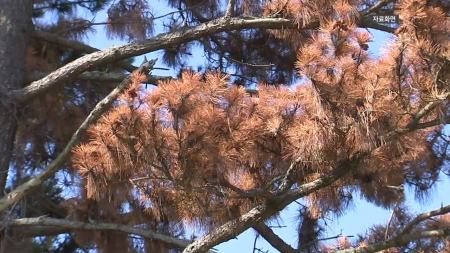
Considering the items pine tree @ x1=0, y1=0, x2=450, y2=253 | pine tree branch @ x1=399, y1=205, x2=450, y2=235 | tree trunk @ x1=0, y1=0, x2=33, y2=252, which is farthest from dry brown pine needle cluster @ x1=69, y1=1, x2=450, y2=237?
tree trunk @ x1=0, y1=0, x2=33, y2=252

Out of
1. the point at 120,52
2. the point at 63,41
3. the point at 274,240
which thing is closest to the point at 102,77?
the point at 120,52

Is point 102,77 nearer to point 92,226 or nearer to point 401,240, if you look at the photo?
point 92,226

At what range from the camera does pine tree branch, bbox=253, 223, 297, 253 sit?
666 centimetres

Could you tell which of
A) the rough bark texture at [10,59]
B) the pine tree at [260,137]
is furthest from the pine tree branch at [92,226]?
the rough bark texture at [10,59]

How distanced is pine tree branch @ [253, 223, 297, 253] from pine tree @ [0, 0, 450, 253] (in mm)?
17

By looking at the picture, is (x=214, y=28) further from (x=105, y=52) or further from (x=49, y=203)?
(x=49, y=203)

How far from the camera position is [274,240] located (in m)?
6.78

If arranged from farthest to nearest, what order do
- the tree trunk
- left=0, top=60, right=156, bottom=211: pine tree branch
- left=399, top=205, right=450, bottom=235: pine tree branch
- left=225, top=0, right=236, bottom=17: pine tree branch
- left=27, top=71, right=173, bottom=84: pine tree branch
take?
left=27, top=71, right=173, bottom=84: pine tree branch, the tree trunk, left=225, top=0, right=236, bottom=17: pine tree branch, left=0, top=60, right=156, bottom=211: pine tree branch, left=399, top=205, right=450, bottom=235: pine tree branch

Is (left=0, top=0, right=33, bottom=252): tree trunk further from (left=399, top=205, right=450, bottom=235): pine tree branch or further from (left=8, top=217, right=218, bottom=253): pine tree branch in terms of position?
(left=399, top=205, right=450, bottom=235): pine tree branch

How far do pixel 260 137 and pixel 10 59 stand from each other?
307cm

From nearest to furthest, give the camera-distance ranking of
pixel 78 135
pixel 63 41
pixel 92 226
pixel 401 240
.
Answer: pixel 401 240 < pixel 78 135 < pixel 92 226 < pixel 63 41

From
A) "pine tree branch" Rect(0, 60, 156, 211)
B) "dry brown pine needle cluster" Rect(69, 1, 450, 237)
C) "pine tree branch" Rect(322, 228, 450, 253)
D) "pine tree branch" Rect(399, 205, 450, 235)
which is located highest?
"pine tree branch" Rect(0, 60, 156, 211)

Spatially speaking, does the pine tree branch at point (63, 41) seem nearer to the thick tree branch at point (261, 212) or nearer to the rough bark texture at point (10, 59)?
the rough bark texture at point (10, 59)

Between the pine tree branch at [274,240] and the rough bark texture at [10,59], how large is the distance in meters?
2.11
